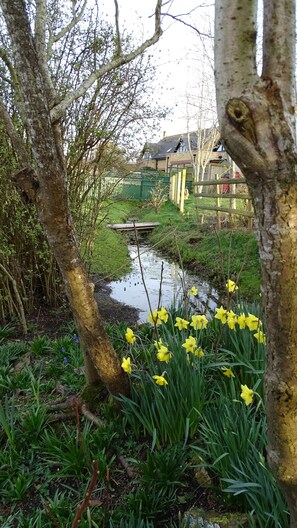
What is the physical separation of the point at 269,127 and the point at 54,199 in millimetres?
1416

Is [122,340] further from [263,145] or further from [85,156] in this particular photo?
[263,145]

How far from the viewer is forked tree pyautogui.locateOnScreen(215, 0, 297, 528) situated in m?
0.94

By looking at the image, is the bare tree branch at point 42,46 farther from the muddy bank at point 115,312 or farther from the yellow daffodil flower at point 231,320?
the muddy bank at point 115,312

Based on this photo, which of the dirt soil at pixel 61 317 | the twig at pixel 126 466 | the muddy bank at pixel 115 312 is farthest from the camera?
the muddy bank at pixel 115 312

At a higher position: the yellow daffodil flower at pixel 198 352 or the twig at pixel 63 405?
the yellow daffodil flower at pixel 198 352

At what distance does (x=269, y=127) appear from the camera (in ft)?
3.07

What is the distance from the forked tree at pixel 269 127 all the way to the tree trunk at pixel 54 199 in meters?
1.26

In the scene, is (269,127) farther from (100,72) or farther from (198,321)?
(100,72)

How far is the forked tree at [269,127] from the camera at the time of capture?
94 cm

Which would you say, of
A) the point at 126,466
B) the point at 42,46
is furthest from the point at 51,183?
the point at 126,466

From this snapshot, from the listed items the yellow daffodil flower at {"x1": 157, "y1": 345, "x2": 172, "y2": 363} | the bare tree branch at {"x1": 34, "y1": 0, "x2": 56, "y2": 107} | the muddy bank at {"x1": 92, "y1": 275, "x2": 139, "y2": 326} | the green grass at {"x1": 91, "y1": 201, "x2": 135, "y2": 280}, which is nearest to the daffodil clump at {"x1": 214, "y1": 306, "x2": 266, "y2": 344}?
the yellow daffodil flower at {"x1": 157, "y1": 345, "x2": 172, "y2": 363}

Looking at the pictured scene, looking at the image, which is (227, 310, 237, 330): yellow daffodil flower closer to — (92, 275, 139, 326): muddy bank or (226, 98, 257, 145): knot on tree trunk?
(226, 98, 257, 145): knot on tree trunk

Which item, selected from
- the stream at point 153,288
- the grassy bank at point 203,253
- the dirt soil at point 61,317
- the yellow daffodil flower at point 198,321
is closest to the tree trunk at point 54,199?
the yellow daffodil flower at point 198,321

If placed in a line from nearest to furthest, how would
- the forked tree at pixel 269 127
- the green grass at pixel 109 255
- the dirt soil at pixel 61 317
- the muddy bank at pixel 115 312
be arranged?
the forked tree at pixel 269 127 → the dirt soil at pixel 61 317 → the muddy bank at pixel 115 312 → the green grass at pixel 109 255
